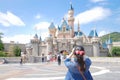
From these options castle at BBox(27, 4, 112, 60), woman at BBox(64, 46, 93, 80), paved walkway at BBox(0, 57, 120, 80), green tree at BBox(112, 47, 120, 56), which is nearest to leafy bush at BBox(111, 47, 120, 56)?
green tree at BBox(112, 47, 120, 56)

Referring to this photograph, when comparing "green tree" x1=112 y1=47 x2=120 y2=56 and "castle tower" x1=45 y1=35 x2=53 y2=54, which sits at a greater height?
"castle tower" x1=45 y1=35 x2=53 y2=54

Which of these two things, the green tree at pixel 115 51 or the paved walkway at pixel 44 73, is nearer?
the paved walkway at pixel 44 73

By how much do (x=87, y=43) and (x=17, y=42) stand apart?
192 ft

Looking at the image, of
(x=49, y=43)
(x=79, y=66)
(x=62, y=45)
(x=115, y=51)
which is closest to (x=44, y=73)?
(x=79, y=66)

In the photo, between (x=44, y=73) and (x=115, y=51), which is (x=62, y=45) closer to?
(x=115, y=51)

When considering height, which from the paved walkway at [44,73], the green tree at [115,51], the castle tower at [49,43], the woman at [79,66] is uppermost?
the castle tower at [49,43]

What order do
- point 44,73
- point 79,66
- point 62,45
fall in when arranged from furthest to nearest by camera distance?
point 62,45
point 44,73
point 79,66

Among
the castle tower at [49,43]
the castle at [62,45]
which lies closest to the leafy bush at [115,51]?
the castle at [62,45]

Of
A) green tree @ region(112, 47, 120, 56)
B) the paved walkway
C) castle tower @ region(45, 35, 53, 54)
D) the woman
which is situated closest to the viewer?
the woman

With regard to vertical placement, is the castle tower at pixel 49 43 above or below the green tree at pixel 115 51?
above

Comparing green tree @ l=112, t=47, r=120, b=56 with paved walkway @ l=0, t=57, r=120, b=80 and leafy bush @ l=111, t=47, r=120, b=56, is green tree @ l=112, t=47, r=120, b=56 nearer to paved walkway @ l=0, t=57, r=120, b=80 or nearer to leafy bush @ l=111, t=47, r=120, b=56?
leafy bush @ l=111, t=47, r=120, b=56

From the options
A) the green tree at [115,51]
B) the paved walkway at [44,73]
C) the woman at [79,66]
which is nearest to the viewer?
the woman at [79,66]

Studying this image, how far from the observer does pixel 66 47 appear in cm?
10012

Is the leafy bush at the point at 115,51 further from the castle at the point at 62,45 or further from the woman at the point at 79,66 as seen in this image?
the woman at the point at 79,66
